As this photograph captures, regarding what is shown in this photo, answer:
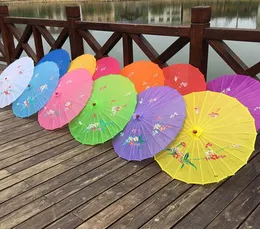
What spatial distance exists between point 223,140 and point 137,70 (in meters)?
1.27

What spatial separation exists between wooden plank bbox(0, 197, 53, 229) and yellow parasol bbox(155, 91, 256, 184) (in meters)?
0.82

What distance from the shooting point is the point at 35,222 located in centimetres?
185

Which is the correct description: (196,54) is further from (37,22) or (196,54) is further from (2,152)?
(37,22)

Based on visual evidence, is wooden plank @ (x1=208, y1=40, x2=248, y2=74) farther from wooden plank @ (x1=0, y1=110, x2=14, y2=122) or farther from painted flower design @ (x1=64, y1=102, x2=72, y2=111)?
wooden plank @ (x1=0, y1=110, x2=14, y2=122)

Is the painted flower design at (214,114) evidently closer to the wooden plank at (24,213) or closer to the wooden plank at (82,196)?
the wooden plank at (82,196)

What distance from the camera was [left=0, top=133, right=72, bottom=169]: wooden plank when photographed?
2465 mm

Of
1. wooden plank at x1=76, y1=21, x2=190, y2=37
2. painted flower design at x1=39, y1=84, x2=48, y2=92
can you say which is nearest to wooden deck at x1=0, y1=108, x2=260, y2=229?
painted flower design at x1=39, y1=84, x2=48, y2=92

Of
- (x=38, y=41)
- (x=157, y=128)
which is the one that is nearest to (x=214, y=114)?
(x=157, y=128)

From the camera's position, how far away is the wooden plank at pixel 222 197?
1.81 m

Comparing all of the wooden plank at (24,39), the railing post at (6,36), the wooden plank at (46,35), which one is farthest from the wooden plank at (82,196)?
A: the railing post at (6,36)

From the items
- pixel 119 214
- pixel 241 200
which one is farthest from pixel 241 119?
pixel 119 214

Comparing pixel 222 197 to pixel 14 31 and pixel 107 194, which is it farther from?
pixel 14 31

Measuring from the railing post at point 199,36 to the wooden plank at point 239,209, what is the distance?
130 cm

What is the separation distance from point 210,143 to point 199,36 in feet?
3.69
